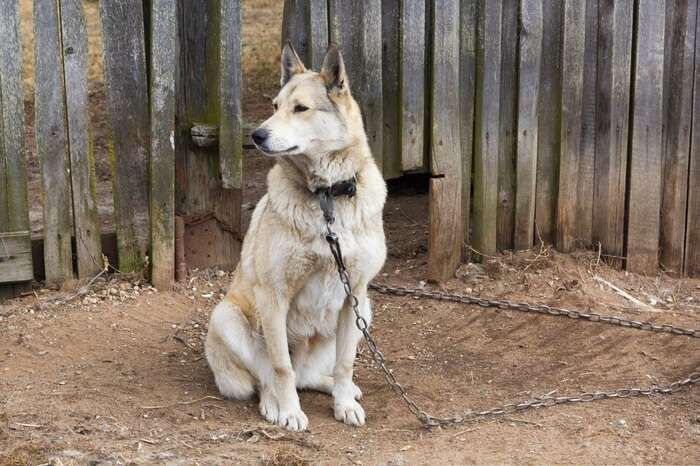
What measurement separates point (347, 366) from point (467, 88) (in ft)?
7.96

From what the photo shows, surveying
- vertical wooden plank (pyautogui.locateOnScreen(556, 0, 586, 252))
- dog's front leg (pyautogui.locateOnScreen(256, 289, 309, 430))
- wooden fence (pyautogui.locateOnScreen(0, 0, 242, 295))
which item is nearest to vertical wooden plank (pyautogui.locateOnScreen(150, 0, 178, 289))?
wooden fence (pyautogui.locateOnScreen(0, 0, 242, 295))

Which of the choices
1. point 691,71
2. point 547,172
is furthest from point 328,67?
point 691,71

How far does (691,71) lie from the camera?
6.65m

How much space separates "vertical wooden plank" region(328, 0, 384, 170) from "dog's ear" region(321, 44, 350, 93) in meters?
1.37

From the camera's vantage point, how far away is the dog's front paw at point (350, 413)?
4824mm

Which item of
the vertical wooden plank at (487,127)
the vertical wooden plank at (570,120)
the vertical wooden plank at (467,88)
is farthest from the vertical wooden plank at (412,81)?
the vertical wooden plank at (570,120)

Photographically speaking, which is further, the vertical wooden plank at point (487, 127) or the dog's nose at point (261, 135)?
the vertical wooden plank at point (487, 127)

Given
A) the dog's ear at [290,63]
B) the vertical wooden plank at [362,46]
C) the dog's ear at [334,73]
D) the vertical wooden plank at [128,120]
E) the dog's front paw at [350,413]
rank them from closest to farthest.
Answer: the dog's ear at [334,73] < the dog's front paw at [350,413] < the dog's ear at [290,63] < the vertical wooden plank at [128,120] < the vertical wooden plank at [362,46]

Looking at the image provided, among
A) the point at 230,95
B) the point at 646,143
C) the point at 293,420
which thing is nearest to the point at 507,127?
the point at 646,143

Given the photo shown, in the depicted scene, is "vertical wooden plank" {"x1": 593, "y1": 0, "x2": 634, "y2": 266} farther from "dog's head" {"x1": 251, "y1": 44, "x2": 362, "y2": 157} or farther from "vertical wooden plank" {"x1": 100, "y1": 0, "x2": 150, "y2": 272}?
"vertical wooden plank" {"x1": 100, "y1": 0, "x2": 150, "y2": 272}

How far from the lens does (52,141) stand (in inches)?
234

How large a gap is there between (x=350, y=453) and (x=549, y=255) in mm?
2879

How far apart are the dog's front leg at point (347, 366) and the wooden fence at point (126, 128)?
1640 millimetres

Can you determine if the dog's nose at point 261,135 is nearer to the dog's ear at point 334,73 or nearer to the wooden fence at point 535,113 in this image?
the dog's ear at point 334,73
